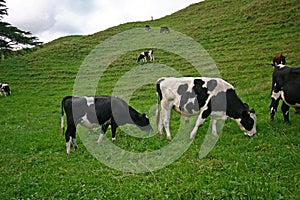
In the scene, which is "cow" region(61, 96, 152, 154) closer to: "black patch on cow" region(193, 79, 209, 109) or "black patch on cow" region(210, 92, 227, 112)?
"black patch on cow" region(193, 79, 209, 109)

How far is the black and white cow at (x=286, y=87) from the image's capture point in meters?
9.30

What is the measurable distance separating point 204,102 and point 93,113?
3.84m

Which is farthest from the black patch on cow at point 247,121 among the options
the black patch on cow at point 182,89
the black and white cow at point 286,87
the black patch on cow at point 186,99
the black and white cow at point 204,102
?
the black patch on cow at point 182,89

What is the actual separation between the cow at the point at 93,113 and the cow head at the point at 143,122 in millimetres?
419

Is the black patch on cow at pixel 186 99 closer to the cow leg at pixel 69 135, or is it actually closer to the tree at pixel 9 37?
the cow leg at pixel 69 135

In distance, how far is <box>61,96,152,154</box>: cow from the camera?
990 centimetres

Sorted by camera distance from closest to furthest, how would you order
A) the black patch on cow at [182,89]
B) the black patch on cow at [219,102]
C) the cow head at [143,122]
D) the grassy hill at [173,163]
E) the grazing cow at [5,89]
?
the grassy hill at [173,163] < the black patch on cow at [219,102] < the black patch on cow at [182,89] < the cow head at [143,122] < the grazing cow at [5,89]

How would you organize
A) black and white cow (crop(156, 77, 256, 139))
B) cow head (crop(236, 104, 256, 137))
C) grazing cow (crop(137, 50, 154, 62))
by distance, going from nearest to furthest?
1. cow head (crop(236, 104, 256, 137))
2. black and white cow (crop(156, 77, 256, 139))
3. grazing cow (crop(137, 50, 154, 62))

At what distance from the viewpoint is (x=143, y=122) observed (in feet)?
35.8

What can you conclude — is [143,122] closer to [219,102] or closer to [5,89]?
[219,102]

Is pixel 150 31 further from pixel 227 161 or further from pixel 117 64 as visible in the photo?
pixel 227 161

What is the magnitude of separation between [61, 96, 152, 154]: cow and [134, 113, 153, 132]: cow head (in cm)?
42

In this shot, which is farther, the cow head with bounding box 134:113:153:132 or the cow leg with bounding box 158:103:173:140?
the cow head with bounding box 134:113:153:132

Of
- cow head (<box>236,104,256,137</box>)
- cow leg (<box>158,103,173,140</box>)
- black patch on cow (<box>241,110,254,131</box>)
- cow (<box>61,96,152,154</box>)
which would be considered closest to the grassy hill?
cow head (<box>236,104,256,137</box>)
